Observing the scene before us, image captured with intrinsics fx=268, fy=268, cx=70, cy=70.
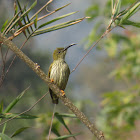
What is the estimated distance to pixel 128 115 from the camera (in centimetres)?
335

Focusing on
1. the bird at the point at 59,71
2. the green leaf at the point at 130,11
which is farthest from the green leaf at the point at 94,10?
the green leaf at the point at 130,11

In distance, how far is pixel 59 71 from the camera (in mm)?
2756

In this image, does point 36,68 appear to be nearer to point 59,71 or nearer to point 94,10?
point 59,71

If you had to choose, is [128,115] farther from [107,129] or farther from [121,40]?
[121,40]

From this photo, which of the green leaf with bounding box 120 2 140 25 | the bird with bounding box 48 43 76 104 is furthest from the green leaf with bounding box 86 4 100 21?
the green leaf with bounding box 120 2 140 25

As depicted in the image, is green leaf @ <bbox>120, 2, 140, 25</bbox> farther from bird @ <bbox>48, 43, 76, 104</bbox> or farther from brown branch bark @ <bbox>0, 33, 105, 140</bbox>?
bird @ <bbox>48, 43, 76, 104</bbox>

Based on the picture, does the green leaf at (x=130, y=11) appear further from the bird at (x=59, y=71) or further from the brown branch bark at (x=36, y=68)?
the bird at (x=59, y=71)

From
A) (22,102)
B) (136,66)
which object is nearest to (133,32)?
(136,66)

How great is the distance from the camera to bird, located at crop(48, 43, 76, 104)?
271 cm

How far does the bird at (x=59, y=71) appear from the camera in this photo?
107 inches

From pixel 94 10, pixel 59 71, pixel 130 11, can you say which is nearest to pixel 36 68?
pixel 130 11

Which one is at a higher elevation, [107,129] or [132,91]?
[132,91]

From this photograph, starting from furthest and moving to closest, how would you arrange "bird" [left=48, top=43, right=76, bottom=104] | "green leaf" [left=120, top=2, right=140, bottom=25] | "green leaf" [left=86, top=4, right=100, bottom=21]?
"green leaf" [left=86, top=4, right=100, bottom=21] < "bird" [left=48, top=43, right=76, bottom=104] < "green leaf" [left=120, top=2, right=140, bottom=25]

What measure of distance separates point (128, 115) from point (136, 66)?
66 centimetres
